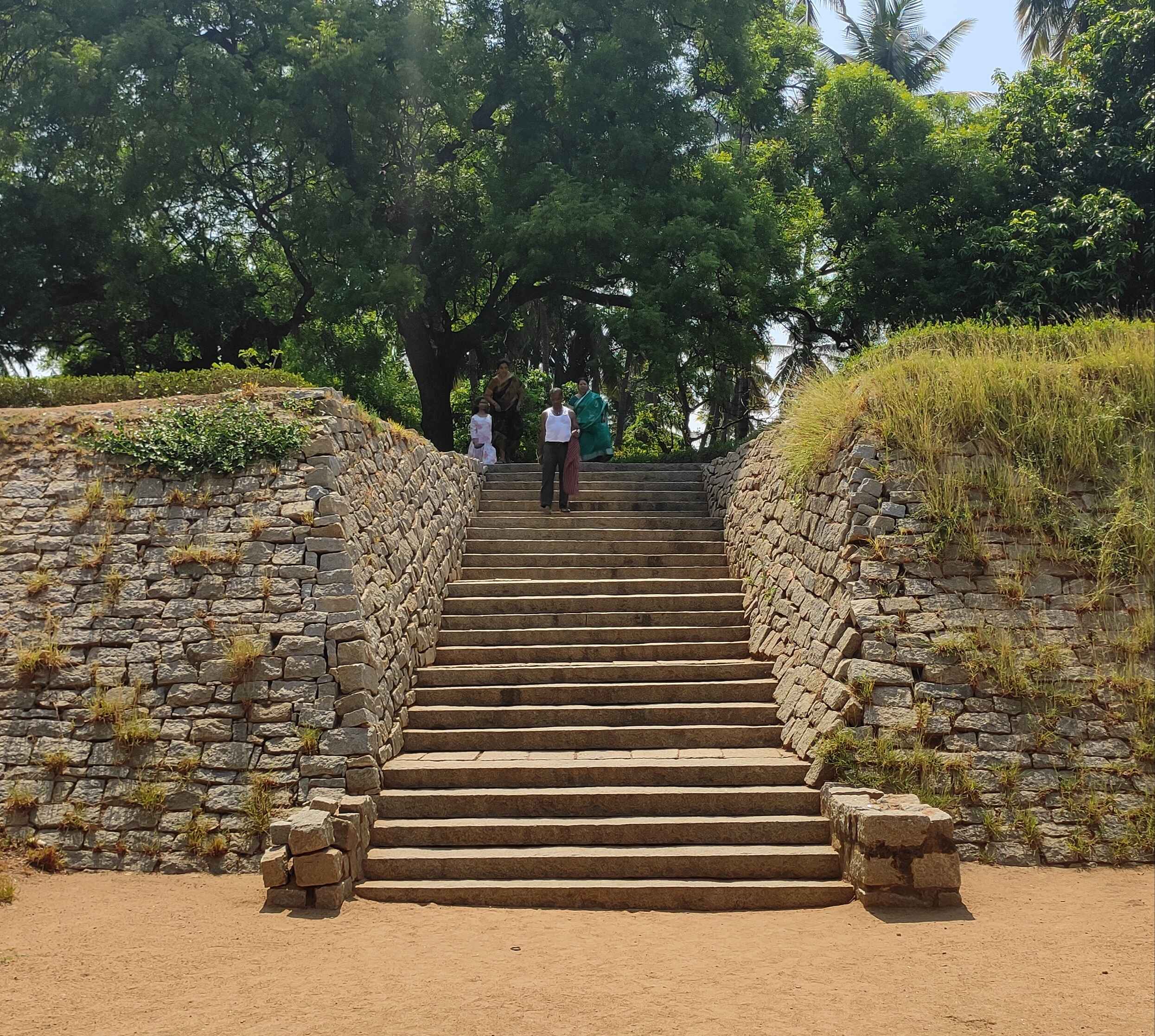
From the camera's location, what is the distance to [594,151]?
52.4 ft

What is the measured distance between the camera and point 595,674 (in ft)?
30.4

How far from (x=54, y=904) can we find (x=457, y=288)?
1346 centimetres

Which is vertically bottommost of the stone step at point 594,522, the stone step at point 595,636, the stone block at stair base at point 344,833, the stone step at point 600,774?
the stone block at stair base at point 344,833

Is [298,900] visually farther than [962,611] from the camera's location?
No

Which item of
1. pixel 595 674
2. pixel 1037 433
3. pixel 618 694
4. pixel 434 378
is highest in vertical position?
pixel 434 378

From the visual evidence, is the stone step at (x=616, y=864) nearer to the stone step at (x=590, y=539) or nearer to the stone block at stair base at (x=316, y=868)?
the stone block at stair base at (x=316, y=868)

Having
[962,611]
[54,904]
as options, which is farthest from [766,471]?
[54,904]

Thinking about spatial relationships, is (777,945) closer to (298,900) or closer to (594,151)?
(298,900)

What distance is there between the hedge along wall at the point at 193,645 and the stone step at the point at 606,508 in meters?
3.68

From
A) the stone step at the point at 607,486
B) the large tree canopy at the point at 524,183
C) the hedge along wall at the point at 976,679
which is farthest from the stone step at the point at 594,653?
the large tree canopy at the point at 524,183

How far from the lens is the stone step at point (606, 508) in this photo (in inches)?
512

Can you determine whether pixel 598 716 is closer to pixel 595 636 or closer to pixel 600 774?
pixel 600 774

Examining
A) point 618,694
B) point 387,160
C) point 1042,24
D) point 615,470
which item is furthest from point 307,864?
point 1042,24

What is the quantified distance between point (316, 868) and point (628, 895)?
2105 millimetres
